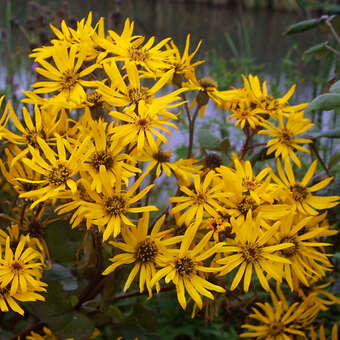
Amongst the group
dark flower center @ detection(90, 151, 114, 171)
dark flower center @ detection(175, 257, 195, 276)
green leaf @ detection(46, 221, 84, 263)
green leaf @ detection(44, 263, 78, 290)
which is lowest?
green leaf @ detection(44, 263, 78, 290)

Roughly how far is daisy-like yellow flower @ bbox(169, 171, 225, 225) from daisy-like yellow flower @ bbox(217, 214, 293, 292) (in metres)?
0.04

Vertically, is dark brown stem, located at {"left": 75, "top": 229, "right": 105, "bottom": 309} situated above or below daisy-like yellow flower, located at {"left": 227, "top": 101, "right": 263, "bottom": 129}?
below

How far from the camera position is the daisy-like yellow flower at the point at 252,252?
1.55 feet

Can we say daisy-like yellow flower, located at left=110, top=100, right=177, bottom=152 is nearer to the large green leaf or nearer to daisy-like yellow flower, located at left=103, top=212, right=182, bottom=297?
daisy-like yellow flower, located at left=103, top=212, right=182, bottom=297

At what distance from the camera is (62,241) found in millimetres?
604

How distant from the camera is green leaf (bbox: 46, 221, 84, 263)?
1.95 feet

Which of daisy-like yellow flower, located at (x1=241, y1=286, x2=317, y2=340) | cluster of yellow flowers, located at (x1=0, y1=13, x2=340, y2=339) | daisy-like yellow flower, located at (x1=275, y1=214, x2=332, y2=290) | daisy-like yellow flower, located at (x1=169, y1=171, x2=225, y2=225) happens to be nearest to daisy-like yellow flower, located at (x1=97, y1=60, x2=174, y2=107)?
cluster of yellow flowers, located at (x1=0, y1=13, x2=340, y2=339)

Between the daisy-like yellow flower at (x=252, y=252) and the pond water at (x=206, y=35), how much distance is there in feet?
1.12

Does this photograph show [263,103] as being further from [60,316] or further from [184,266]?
[60,316]

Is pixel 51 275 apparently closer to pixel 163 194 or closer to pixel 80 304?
pixel 80 304

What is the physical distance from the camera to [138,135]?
1.59ft

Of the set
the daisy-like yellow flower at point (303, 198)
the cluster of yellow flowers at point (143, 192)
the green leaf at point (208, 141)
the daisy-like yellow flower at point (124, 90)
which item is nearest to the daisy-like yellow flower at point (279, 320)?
the cluster of yellow flowers at point (143, 192)

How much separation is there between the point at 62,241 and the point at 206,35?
1.25 meters

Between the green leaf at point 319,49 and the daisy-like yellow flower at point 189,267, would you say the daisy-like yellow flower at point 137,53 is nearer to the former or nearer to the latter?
the daisy-like yellow flower at point 189,267
